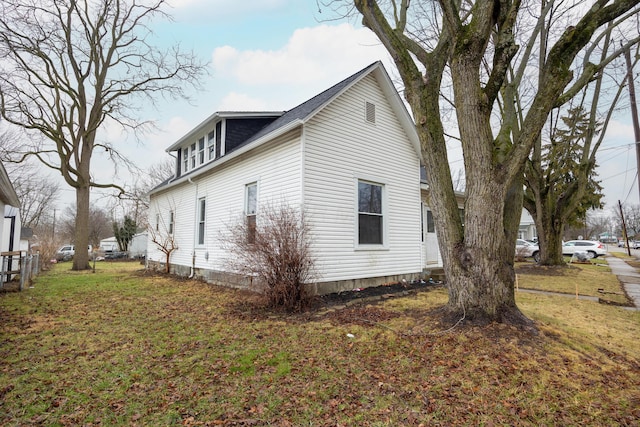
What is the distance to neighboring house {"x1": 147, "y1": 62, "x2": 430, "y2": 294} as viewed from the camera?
7465 mm

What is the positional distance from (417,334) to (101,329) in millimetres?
4947

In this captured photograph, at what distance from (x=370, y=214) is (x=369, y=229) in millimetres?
414

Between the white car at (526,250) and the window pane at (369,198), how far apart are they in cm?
1578

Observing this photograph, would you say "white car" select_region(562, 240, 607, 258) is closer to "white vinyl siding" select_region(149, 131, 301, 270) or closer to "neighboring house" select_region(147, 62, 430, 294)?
"neighboring house" select_region(147, 62, 430, 294)

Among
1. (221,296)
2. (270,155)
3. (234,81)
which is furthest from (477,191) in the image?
(234,81)

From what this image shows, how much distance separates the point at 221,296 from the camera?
7.84 meters

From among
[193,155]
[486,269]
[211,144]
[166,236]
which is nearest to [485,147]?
[486,269]

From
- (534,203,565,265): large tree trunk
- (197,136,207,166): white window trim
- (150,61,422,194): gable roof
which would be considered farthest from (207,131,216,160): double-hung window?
(534,203,565,265): large tree trunk

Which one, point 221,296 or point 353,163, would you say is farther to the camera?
point 353,163

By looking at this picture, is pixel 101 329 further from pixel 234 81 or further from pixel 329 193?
pixel 234 81

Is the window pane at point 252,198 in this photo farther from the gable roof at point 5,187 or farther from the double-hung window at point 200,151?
the gable roof at point 5,187

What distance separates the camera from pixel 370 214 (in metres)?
8.75

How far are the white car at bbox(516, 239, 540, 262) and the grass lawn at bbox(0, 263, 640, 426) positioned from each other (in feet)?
52.9

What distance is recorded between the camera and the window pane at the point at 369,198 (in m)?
8.60
